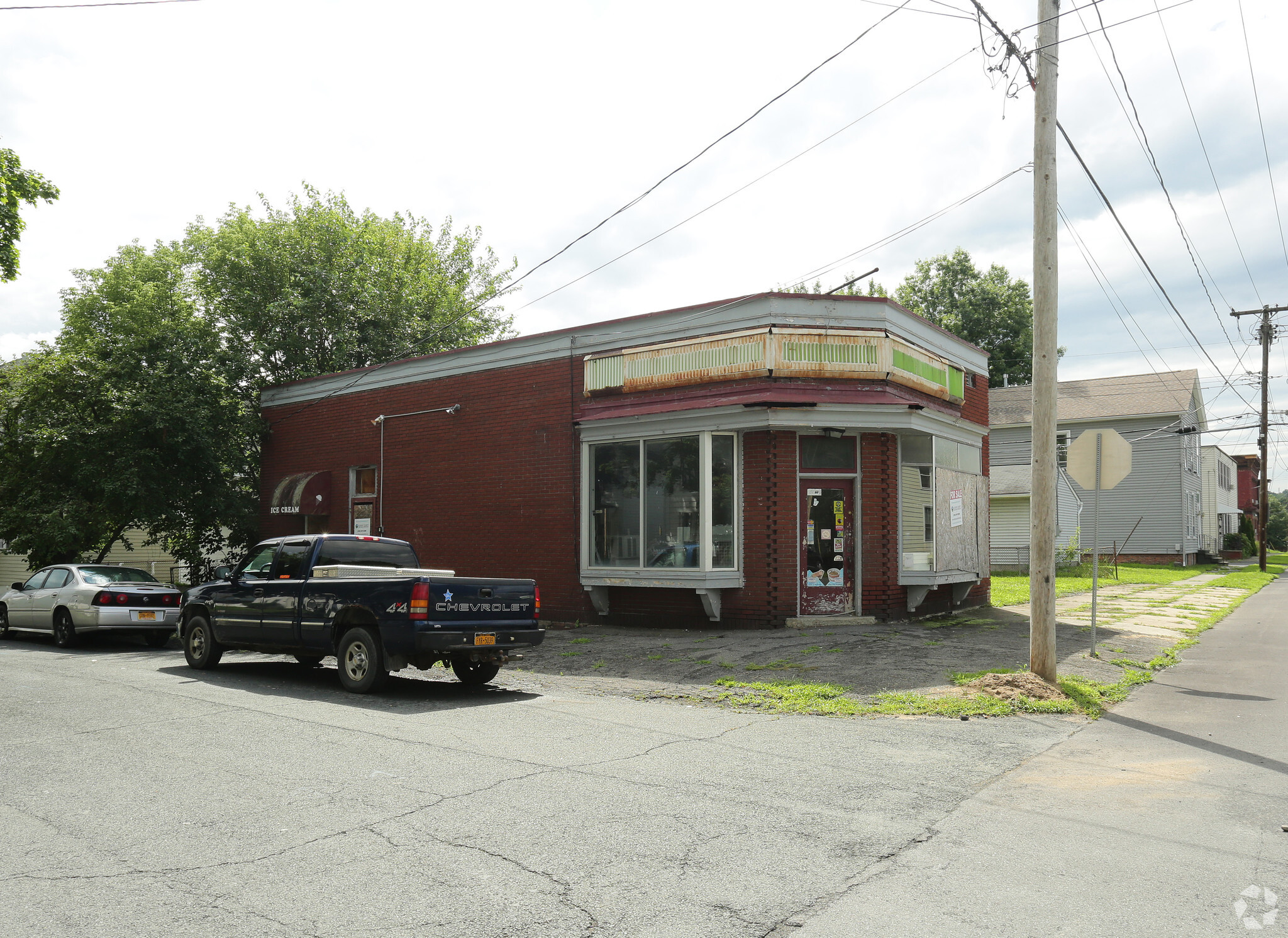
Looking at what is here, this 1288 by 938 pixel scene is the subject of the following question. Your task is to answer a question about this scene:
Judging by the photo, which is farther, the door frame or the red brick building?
the door frame

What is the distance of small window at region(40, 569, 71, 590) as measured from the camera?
54.0 ft

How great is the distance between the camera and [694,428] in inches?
619

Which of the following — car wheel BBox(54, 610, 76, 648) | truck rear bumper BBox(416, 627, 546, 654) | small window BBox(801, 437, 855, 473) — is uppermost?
small window BBox(801, 437, 855, 473)

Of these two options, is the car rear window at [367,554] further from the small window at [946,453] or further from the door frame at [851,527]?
the small window at [946,453]

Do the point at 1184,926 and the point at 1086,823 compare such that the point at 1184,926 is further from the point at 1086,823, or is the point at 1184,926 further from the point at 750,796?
the point at 750,796

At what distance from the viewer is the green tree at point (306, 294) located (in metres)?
27.4

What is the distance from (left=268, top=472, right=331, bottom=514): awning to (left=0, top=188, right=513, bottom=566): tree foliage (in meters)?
1.05

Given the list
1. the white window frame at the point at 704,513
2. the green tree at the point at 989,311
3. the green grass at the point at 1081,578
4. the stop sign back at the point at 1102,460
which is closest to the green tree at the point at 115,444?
the white window frame at the point at 704,513

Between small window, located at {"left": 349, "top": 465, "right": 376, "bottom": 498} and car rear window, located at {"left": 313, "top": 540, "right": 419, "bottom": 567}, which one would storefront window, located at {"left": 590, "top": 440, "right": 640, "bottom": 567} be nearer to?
car rear window, located at {"left": 313, "top": 540, "right": 419, "bottom": 567}

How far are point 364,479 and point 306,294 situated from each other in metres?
8.55

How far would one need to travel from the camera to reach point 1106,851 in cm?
519

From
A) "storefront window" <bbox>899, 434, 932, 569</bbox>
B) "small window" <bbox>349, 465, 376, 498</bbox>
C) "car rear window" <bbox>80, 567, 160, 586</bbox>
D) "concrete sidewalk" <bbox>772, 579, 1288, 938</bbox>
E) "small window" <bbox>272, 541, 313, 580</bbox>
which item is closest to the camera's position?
"concrete sidewalk" <bbox>772, 579, 1288, 938</bbox>

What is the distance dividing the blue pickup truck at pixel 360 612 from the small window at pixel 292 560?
13mm

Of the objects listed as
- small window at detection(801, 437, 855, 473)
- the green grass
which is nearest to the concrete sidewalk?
small window at detection(801, 437, 855, 473)
